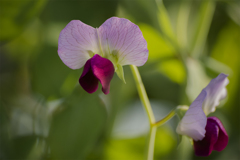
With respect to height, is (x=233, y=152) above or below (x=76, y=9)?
below

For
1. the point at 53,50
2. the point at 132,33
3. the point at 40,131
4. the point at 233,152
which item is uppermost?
the point at 132,33

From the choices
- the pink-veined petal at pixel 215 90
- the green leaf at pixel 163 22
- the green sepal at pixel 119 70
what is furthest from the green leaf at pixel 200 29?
the green sepal at pixel 119 70

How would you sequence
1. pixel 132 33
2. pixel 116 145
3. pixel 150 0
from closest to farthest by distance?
Answer: pixel 132 33, pixel 150 0, pixel 116 145

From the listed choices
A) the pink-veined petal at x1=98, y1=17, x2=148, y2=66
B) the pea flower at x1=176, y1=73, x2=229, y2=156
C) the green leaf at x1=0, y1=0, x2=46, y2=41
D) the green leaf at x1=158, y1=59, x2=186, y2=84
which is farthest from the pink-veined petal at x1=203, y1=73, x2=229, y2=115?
the green leaf at x1=0, y1=0, x2=46, y2=41

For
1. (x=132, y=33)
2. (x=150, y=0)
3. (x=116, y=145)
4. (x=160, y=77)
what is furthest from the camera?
(x=160, y=77)

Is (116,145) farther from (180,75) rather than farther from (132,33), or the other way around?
(132,33)

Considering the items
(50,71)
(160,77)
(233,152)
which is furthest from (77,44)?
(233,152)

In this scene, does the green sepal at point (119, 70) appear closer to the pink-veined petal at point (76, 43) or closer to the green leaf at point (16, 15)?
the pink-veined petal at point (76, 43)

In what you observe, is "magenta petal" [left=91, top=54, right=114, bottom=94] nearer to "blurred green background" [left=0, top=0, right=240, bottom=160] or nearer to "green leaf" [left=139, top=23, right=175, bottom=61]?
"blurred green background" [left=0, top=0, right=240, bottom=160]
